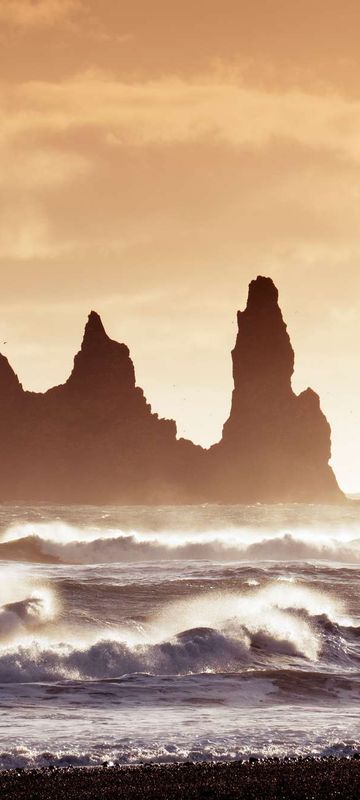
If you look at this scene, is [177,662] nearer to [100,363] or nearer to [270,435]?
[270,435]

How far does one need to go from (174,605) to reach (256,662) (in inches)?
238

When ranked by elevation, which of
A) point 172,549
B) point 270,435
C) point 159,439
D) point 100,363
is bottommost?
point 172,549

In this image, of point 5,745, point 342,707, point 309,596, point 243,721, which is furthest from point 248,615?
point 5,745

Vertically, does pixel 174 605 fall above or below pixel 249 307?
below

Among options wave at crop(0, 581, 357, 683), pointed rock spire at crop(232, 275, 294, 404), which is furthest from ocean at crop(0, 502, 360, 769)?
pointed rock spire at crop(232, 275, 294, 404)

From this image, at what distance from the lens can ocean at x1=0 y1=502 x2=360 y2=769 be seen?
1244 cm

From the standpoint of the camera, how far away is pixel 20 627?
20.8 meters

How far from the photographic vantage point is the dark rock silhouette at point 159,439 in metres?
184

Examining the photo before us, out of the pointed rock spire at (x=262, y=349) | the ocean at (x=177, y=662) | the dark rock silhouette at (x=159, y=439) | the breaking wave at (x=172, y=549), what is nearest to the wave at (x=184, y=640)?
the ocean at (x=177, y=662)

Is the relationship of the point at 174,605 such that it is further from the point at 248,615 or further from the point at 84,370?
the point at 84,370

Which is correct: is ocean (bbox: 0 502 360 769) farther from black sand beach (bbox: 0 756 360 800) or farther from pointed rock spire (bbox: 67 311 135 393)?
pointed rock spire (bbox: 67 311 135 393)

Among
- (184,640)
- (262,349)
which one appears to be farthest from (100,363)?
(184,640)

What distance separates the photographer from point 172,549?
1930 inches

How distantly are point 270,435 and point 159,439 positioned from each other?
82.1 ft
